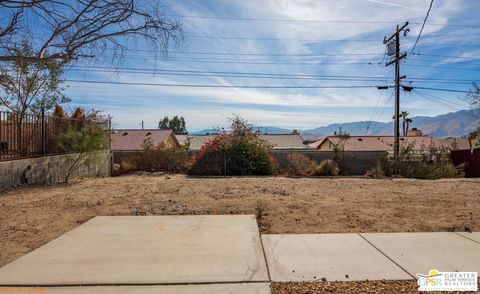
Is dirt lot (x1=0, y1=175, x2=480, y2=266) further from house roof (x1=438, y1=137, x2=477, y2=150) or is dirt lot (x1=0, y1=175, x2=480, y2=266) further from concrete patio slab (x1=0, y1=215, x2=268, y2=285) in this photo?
house roof (x1=438, y1=137, x2=477, y2=150)

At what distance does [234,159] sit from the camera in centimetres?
1755

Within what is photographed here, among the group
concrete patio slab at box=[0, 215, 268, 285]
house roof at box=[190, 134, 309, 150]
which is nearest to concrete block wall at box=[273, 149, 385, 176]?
concrete patio slab at box=[0, 215, 268, 285]

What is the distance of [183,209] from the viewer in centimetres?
759

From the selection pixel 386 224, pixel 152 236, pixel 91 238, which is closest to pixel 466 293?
pixel 386 224

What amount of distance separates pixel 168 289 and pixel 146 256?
104cm

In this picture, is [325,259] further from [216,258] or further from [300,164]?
[300,164]

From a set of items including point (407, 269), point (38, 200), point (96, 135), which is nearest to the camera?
point (407, 269)

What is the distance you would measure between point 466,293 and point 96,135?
12.8 metres

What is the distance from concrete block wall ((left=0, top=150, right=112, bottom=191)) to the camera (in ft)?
33.7

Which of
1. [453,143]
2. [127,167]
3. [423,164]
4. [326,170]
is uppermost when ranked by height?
[453,143]

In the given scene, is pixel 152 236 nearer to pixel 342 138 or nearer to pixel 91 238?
pixel 91 238

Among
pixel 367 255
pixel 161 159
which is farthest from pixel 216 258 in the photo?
pixel 161 159

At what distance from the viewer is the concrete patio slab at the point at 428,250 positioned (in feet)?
14.8

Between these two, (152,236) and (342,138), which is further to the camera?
(342,138)
